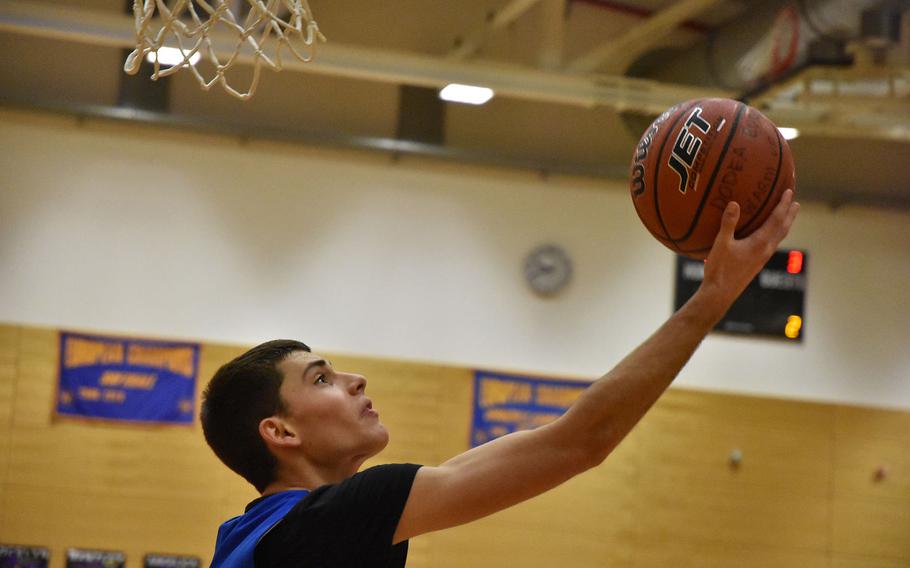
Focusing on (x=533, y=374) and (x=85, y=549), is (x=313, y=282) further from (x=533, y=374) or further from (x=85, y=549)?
(x=85, y=549)

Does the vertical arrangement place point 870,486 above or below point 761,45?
below

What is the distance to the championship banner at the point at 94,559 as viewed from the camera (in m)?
7.98

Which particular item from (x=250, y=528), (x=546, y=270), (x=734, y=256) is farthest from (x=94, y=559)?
(x=734, y=256)

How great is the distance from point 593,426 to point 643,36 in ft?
23.1

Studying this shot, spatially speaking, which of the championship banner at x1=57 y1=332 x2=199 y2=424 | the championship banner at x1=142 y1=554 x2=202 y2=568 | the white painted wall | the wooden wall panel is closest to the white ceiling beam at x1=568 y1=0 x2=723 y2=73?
the white painted wall

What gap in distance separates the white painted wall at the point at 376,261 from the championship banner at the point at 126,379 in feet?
0.56

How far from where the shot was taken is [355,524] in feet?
5.65

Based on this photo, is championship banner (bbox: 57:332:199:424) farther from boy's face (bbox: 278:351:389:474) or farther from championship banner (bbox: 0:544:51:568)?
boy's face (bbox: 278:351:389:474)

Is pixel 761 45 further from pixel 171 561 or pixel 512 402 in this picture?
pixel 171 561

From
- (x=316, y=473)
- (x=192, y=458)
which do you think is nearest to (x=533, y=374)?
(x=192, y=458)

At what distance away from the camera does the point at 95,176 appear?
831 cm

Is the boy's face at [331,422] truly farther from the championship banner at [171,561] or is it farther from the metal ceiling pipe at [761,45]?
the championship banner at [171,561]

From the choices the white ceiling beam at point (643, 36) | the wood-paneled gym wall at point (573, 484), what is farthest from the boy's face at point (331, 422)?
the wood-paneled gym wall at point (573, 484)

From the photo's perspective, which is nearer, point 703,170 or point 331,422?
point 331,422
